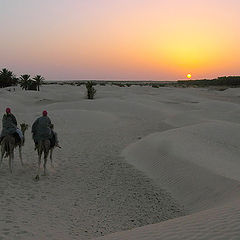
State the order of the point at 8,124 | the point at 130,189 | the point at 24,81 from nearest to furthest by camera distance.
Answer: the point at 130,189 → the point at 8,124 → the point at 24,81

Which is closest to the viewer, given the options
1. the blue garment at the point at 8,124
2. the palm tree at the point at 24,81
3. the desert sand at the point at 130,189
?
the desert sand at the point at 130,189

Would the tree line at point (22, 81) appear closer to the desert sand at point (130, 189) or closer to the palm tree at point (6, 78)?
the palm tree at point (6, 78)

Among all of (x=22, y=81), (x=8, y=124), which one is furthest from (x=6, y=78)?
(x=8, y=124)

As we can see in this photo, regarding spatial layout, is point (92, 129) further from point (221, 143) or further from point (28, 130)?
point (221, 143)

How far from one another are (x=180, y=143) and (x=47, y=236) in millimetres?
9454

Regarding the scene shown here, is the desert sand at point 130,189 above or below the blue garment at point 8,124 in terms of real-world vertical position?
below

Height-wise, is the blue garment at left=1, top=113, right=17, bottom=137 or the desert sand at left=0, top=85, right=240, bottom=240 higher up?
the blue garment at left=1, top=113, right=17, bottom=137

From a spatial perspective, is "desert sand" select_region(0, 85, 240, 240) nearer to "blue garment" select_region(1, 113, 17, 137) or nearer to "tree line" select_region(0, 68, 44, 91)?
"blue garment" select_region(1, 113, 17, 137)

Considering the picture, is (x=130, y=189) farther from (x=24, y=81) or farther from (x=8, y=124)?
(x=24, y=81)

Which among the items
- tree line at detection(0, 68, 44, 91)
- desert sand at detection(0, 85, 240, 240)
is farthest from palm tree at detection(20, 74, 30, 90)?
desert sand at detection(0, 85, 240, 240)

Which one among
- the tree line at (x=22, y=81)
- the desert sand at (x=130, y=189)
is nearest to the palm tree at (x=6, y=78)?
the tree line at (x=22, y=81)

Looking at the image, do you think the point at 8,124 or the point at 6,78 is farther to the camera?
the point at 6,78

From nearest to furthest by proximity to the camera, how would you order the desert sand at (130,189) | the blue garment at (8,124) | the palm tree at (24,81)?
the desert sand at (130,189) < the blue garment at (8,124) < the palm tree at (24,81)

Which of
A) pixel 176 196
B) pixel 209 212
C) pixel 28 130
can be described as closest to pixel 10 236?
pixel 209 212
